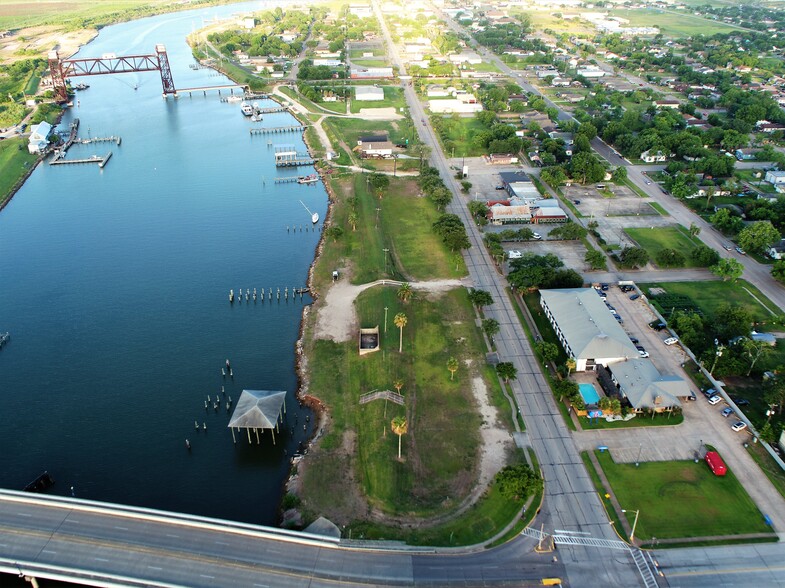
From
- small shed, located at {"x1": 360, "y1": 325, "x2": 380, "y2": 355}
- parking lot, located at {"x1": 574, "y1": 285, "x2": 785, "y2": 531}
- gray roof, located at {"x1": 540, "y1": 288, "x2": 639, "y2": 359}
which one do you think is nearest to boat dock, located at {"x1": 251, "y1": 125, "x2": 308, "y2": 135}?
small shed, located at {"x1": 360, "y1": 325, "x2": 380, "y2": 355}

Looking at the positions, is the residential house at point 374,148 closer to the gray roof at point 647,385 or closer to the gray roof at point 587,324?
Answer: the gray roof at point 587,324

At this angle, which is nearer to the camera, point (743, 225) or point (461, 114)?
point (743, 225)

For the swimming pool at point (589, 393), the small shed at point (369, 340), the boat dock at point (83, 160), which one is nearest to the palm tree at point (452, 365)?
the small shed at point (369, 340)

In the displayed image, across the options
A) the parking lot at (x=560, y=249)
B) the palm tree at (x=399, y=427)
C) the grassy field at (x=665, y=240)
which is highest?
the palm tree at (x=399, y=427)

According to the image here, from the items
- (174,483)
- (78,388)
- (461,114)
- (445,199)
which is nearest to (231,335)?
(78,388)

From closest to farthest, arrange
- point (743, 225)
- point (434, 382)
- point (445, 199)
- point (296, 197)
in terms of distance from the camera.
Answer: point (434, 382), point (743, 225), point (445, 199), point (296, 197)

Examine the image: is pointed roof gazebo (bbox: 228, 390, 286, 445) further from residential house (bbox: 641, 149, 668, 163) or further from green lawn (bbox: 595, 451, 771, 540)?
residential house (bbox: 641, 149, 668, 163)

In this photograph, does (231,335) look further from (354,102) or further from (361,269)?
(354,102)

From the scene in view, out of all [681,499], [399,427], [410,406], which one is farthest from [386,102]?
[681,499]
